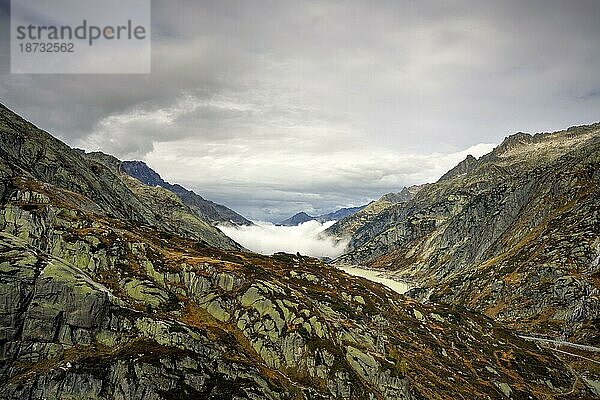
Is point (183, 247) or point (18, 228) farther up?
point (18, 228)

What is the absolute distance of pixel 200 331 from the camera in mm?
59469

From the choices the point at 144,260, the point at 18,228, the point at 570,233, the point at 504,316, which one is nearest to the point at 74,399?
the point at 144,260

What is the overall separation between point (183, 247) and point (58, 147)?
9718 cm

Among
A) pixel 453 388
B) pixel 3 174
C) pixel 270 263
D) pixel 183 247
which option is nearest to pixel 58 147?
pixel 3 174

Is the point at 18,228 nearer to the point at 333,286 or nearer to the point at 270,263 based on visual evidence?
the point at 270,263

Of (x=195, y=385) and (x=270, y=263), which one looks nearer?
(x=195, y=385)

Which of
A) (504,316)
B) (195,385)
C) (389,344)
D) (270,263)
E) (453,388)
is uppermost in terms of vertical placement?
(270,263)

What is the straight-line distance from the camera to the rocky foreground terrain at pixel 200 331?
164 feet

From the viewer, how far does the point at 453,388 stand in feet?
230

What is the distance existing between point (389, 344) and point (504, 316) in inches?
3722

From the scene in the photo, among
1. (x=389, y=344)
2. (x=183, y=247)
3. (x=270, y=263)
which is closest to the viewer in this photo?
(x=389, y=344)

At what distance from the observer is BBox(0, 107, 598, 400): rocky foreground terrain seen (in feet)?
164

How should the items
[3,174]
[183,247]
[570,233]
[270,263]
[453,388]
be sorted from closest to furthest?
[453,388] → [3,174] → [183,247] → [270,263] → [570,233]

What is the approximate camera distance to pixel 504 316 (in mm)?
150000
